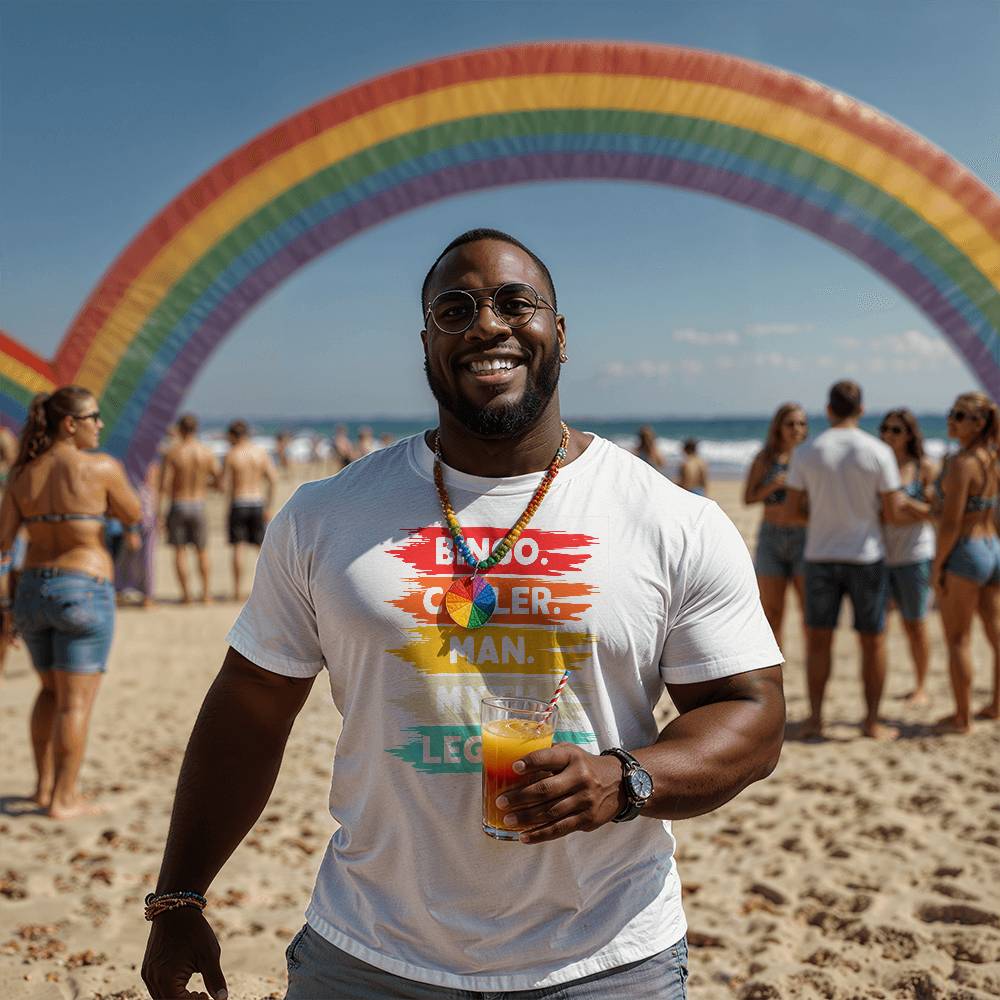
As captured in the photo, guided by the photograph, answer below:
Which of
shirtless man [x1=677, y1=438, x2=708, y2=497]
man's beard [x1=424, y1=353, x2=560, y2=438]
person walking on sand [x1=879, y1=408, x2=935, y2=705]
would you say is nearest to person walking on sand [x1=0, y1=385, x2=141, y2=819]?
man's beard [x1=424, y1=353, x2=560, y2=438]

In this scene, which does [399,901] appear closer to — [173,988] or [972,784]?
[173,988]

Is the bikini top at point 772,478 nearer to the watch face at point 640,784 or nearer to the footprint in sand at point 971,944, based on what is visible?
the footprint in sand at point 971,944

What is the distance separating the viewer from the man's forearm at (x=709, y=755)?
1271 millimetres

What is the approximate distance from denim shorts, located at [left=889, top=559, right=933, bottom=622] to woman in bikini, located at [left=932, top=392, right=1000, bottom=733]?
9.7 inches

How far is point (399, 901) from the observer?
1368 mm

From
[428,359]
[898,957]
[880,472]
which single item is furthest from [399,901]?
[880,472]

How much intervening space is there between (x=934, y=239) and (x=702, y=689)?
620 cm

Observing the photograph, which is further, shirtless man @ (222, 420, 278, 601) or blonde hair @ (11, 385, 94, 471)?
shirtless man @ (222, 420, 278, 601)

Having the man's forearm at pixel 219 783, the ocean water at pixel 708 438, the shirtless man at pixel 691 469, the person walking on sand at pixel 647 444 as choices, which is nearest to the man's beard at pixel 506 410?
the man's forearm at pixel 219 783

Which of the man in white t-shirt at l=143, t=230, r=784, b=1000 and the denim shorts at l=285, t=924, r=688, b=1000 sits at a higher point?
the man in white t-shirt at l=143, t=230, r=784, b=1000

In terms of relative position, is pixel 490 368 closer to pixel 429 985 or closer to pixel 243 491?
pixel 429 985

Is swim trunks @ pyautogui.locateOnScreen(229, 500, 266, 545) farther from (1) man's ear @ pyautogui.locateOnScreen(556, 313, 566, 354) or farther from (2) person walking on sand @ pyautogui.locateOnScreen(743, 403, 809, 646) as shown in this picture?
(1) man's ear @ pyautogui.locateOnScreen(556, 313, 566, 354)

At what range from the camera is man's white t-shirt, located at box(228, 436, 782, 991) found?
1.34 meters

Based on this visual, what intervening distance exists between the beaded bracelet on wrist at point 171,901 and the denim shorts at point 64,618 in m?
2.77
